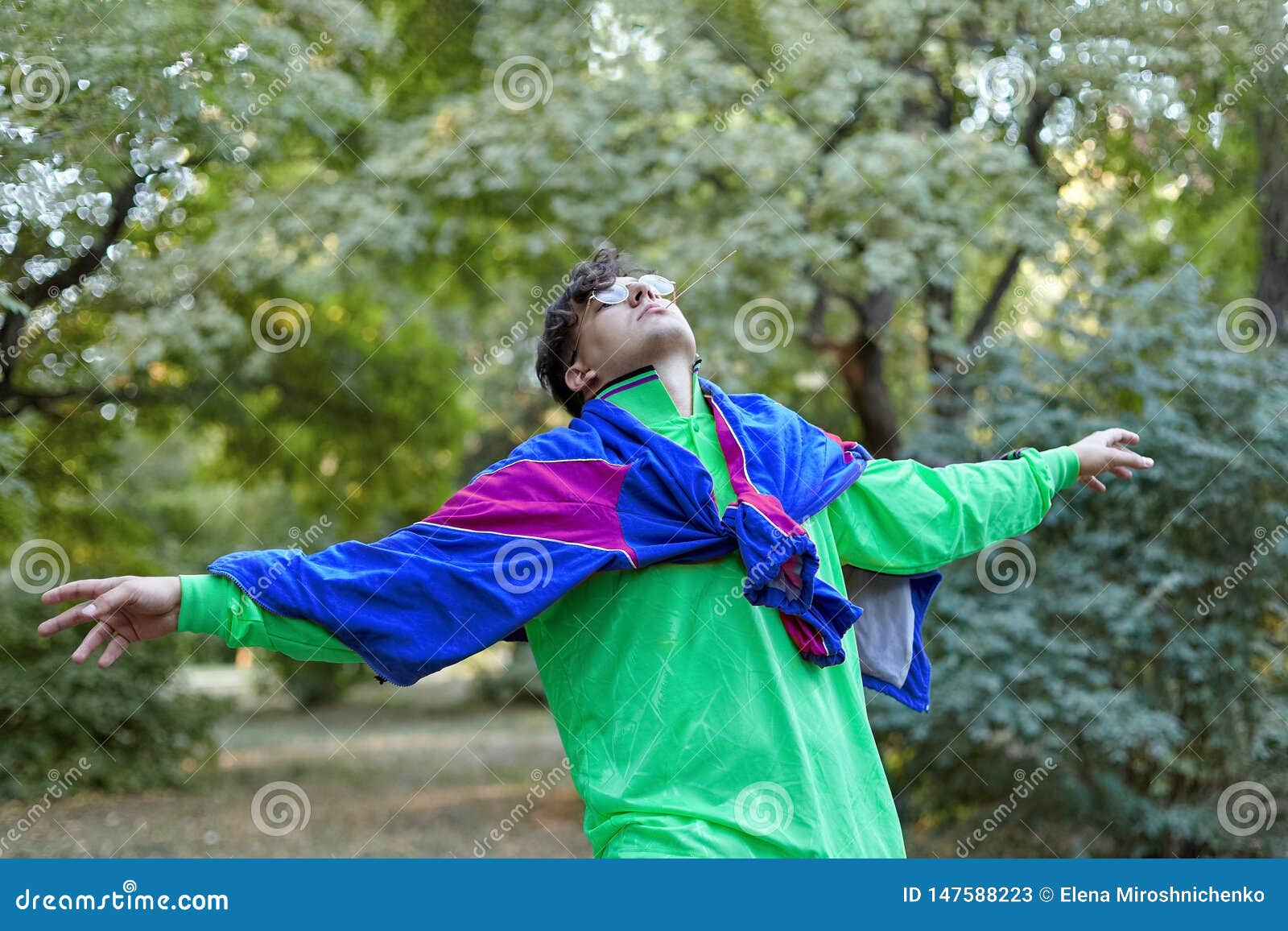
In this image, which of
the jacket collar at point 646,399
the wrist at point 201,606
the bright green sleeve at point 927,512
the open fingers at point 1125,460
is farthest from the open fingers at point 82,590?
the open fingers at point 1125,460

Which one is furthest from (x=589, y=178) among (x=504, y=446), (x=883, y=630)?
(x=883, y=630)

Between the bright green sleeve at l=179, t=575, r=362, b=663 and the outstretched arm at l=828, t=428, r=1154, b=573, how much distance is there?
1202 millimetres

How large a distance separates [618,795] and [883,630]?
858mm

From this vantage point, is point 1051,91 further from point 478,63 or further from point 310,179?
point 310,179

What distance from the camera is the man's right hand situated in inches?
90.0

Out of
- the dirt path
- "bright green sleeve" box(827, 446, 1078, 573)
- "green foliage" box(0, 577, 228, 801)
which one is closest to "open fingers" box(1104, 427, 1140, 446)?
"bright green sleeve" box(827, 446, 1078, 573)

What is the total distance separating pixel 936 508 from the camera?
2.98 m

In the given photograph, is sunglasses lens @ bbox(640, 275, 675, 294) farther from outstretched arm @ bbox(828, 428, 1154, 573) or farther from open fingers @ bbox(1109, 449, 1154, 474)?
open fingers @ bbox(1109, 449, 1154, 474)

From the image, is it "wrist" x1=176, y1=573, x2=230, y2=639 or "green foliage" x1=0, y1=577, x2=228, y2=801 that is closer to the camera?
"wrist" x1=176, y1=573, x2=230, y2=639

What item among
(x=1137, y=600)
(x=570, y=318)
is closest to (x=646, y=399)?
(x=570, y=318)

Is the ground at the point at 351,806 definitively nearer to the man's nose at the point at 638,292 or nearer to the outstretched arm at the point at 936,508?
the outstretched arm at the point at 936,508

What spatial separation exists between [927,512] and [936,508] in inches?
0.9

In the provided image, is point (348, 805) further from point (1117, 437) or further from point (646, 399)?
point (1117, 437)
